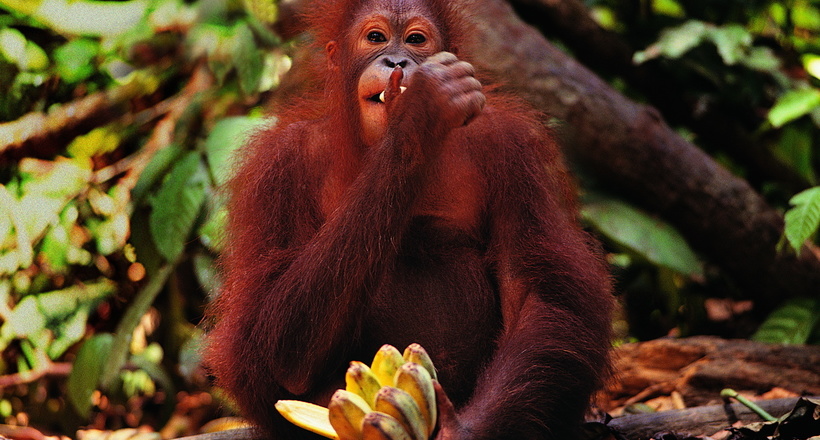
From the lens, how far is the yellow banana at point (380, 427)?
5.99ft

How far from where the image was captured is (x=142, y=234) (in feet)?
13.8

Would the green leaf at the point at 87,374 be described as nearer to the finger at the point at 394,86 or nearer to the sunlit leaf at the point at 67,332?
the sunlit leaf at the point at 67,332

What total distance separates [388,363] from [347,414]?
7.8 inches

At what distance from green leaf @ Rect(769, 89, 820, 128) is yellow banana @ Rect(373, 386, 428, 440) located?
3.36 meters

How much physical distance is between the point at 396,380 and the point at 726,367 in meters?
2.26

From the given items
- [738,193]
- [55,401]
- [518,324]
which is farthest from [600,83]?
[55,401]

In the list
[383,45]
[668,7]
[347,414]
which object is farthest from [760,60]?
[347,414]

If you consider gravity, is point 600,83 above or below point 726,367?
above

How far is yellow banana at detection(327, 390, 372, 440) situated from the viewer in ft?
6.27

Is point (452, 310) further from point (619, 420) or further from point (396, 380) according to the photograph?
point (619, 420)

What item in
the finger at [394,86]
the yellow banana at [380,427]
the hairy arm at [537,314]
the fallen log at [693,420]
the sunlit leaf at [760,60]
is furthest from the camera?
the sunlit leaf at [760,60]

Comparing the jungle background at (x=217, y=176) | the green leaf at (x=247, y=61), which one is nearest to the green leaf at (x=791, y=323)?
the jungle background at (x=217, y=176)

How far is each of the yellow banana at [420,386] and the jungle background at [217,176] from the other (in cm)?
201

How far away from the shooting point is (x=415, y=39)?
2.57 m
